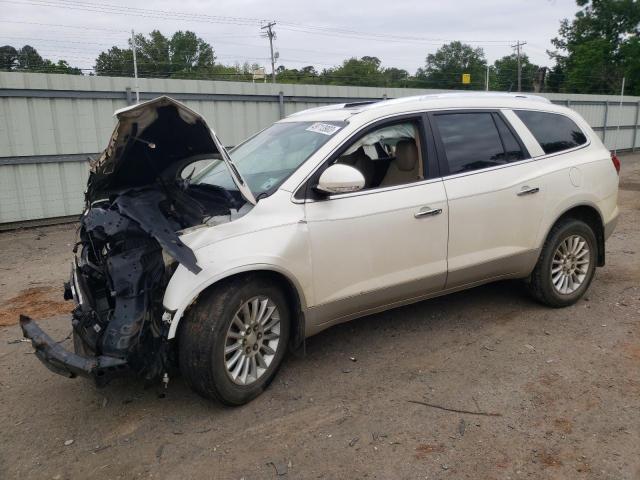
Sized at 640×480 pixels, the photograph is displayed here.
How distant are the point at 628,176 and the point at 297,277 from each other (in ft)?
51.3

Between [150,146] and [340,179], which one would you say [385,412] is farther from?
A: [150,146]

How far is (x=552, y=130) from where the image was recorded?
15.9ft

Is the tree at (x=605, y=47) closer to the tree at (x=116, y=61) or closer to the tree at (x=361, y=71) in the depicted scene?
the tree at (x=361, y=71)

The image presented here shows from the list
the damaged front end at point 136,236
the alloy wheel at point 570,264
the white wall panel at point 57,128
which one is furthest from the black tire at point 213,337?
the white wall panel at point 57,128

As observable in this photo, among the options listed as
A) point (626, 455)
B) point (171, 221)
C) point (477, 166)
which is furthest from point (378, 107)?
point (626, 455)

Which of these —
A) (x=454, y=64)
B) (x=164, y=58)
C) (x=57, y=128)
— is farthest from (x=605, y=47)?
(x=57, y=128)

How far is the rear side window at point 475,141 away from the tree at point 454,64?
2992 inches

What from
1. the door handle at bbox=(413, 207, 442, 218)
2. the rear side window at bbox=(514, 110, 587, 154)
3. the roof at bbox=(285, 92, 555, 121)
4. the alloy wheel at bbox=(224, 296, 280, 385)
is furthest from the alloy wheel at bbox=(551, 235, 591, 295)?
the alloy wheel at bbox=(224, 296, 280, 385)

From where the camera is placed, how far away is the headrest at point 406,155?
13.9 ft

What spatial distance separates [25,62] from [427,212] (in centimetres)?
4119

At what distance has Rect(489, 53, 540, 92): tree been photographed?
7344 centimetres

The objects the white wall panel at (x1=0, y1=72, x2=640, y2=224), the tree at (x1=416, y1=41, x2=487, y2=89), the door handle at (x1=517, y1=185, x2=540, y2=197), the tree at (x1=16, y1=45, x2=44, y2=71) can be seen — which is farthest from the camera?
the tree at (x1=416, y1=41, x2=487, y2=89)

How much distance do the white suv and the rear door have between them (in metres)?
0.01

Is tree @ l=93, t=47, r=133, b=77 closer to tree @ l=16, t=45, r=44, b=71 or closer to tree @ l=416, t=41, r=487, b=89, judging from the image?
tree @ l=16, t=45, r=44, b=71
